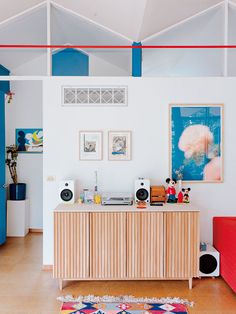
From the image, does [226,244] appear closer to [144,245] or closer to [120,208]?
[144,245]

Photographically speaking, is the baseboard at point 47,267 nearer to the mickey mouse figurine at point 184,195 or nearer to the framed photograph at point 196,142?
the mickey mouse figurine at point 184,195

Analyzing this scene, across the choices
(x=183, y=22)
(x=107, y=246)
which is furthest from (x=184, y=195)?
(x=183, y=22)

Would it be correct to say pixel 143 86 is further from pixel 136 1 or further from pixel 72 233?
pixel 72 233

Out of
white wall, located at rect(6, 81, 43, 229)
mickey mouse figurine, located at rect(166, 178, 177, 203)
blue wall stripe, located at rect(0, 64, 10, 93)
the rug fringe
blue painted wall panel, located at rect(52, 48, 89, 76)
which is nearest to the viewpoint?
the rug fringe

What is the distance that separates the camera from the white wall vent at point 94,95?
408 centimetres

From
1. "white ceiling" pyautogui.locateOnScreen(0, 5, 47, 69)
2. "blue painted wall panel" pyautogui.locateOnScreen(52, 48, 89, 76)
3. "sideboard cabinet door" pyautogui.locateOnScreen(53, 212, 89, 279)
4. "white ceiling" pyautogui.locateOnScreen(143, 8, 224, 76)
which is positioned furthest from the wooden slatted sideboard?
"white ceiling" pyautogui.locateOnScreen(0, 5, 47, 69)

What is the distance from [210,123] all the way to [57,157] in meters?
2.00

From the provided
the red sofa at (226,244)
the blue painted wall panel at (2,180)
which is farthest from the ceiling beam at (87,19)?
the red sofa at (226,244)

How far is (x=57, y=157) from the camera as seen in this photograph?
4.09 m

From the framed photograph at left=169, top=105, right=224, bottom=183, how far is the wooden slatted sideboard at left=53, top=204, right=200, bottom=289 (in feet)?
2.35

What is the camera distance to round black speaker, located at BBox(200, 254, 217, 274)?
3770 mm

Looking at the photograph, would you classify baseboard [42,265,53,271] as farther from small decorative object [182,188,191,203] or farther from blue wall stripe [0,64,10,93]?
blue wall stripe [0,64,10,93]

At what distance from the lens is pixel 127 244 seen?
3.54 m

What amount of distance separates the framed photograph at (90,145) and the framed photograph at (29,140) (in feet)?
6.57
